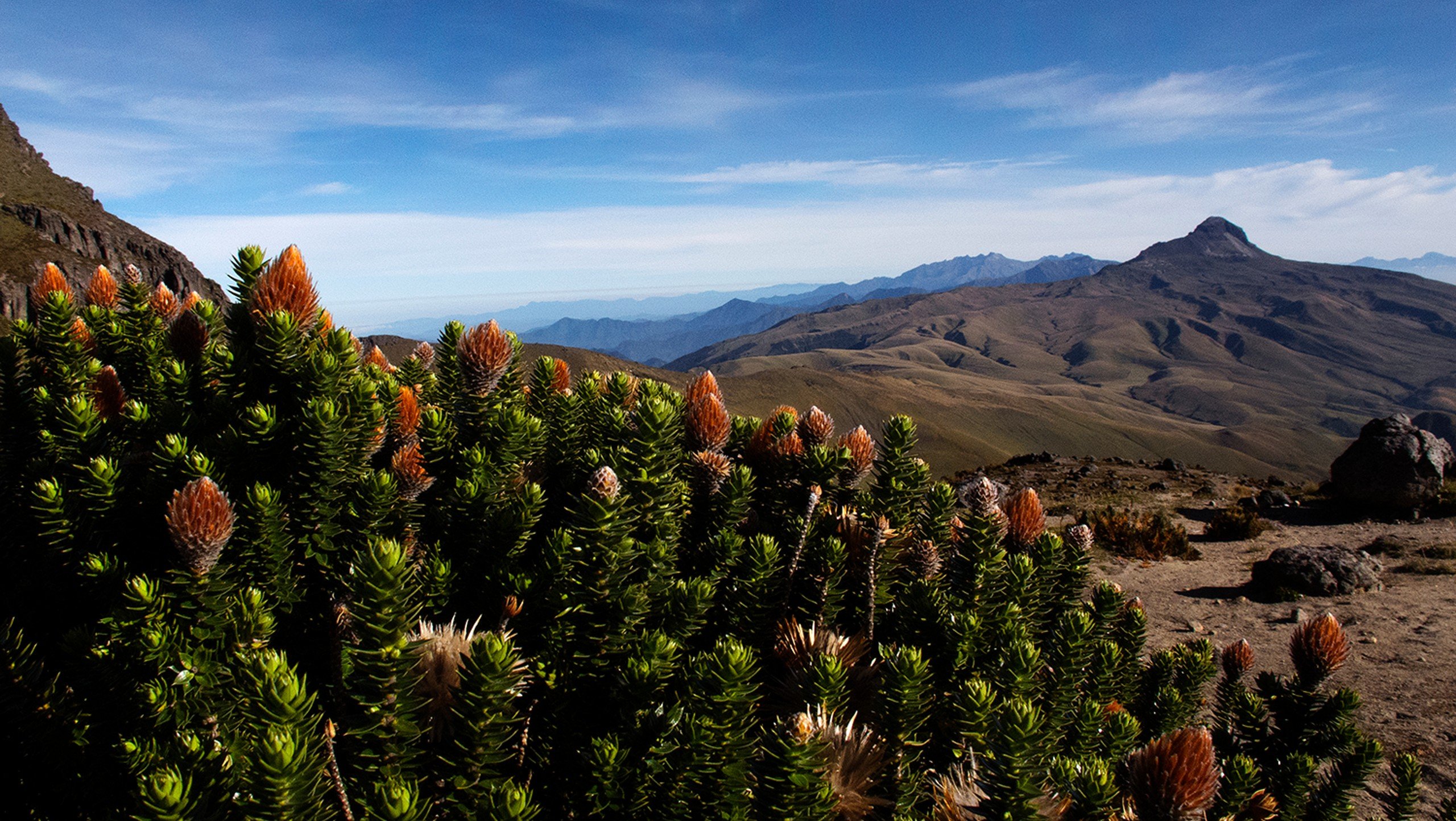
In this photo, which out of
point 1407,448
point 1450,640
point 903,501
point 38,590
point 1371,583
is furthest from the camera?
point 1407,448

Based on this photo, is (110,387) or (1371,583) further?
(1371,583)

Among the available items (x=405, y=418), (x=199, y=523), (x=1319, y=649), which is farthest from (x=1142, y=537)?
(x=199, y=523)

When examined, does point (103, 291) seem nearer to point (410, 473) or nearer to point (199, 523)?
point (410, 473)

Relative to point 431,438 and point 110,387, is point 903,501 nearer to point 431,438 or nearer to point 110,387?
point 431,438

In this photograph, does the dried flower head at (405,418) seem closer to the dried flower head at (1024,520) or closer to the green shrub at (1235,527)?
the dried flower head at (1024,520)

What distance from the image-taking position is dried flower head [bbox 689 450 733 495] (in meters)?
2.56

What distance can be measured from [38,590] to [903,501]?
2691 mm

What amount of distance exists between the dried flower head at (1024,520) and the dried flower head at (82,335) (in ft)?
12.8

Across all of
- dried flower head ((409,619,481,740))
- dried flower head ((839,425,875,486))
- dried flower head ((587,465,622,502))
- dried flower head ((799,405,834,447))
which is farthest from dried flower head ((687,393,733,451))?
dried flower head ((409,619,481,740))

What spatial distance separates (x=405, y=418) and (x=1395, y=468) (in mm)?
25540

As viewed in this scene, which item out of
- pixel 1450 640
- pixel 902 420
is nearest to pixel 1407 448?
pixel 1450 640

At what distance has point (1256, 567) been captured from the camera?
13836 mm

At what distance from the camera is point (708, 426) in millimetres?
2740

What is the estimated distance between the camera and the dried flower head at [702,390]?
2.89m
